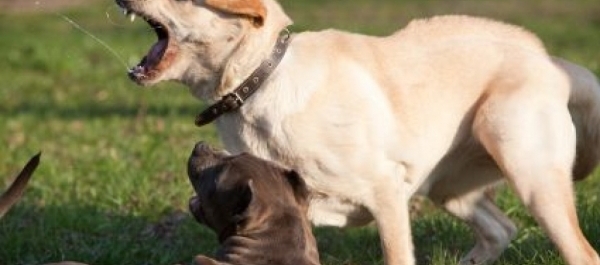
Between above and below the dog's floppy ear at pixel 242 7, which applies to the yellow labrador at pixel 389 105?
below

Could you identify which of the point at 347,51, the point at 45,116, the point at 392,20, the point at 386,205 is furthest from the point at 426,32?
the point at 392,20

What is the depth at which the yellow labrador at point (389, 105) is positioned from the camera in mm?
6637

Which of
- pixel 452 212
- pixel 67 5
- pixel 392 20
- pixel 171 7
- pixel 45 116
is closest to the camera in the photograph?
pixel 171 7

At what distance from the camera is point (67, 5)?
89.4 feet

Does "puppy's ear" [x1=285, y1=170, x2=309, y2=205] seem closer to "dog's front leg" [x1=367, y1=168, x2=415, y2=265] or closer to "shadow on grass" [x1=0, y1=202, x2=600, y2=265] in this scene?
"dog's front leg" [x1=367, y1=168, x2=415, y2=265]

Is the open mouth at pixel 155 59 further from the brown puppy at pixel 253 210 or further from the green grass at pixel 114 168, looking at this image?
the green grass at pixel 114 168

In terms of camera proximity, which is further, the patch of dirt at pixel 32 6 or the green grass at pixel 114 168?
the patch of dirt at pixel 32 6

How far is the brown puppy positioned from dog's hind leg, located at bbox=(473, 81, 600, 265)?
1.23 meters

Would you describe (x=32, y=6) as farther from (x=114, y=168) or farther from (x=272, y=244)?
(x=272, y=244)

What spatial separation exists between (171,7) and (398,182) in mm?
1426

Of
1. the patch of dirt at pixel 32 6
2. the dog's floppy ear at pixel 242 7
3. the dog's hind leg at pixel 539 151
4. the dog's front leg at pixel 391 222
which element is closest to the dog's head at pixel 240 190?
the dog's front leg at pixel 391 222

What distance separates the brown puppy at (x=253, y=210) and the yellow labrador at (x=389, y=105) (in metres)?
0.38

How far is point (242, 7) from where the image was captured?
21.4 ft

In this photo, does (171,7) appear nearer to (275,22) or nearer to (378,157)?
(275,22)
